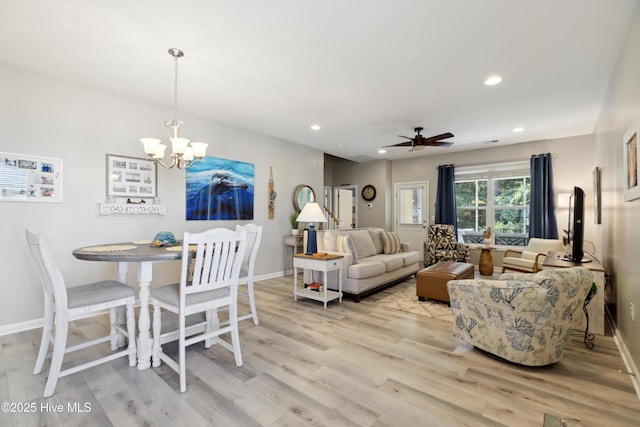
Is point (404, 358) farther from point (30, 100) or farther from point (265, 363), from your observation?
point (30, 100)

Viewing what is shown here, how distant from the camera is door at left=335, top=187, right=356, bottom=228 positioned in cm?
780

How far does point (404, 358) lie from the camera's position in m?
2.36

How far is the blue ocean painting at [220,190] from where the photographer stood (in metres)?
4.31

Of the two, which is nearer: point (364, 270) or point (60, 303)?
point (60, 303)

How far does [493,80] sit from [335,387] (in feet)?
11.0

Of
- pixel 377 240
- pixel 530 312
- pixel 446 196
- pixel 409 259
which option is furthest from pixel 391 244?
pixel 530 312

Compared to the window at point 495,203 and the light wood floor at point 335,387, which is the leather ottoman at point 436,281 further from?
the window at point 495,203

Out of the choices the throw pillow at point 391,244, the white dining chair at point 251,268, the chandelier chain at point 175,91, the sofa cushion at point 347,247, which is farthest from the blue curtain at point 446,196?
the chandelier chain at point 175,91

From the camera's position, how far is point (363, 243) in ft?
15.9

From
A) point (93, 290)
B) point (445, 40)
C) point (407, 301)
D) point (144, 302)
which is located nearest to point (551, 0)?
point (445, 40)

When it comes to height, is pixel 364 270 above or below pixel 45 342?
above

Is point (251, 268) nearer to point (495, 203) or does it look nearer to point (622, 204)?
point (622, 204)

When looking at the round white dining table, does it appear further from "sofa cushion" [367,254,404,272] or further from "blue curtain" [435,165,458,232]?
"blue curtain" [435,165,458,232]

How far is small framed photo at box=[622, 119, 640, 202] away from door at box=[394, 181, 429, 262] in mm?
4956
